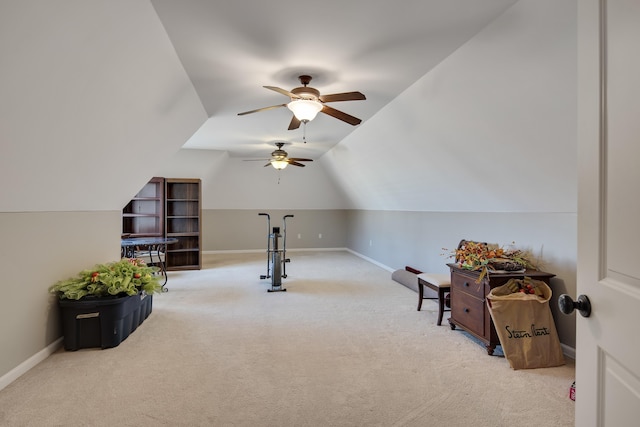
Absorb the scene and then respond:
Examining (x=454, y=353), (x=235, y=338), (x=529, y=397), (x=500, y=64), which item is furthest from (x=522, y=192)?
(x=235, y=338)

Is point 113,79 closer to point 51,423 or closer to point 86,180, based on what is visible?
point 86,180

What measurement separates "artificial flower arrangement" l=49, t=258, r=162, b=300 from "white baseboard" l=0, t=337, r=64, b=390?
1.33ft

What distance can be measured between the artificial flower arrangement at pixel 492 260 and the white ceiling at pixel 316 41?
174cm

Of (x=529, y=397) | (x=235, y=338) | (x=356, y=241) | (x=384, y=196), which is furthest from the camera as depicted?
(x=356, y=241)

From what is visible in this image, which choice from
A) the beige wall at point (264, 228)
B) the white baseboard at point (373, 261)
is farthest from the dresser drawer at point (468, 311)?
the beige wall at point (264, 228)

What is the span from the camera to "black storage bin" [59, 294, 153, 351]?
2848 mm

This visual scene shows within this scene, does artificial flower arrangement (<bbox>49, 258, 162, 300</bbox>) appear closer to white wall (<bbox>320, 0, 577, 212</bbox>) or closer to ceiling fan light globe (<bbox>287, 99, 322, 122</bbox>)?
ceiling fan light globe (<bbox>287, 99, 322, 122</bbox>)

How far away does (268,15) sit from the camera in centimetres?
222

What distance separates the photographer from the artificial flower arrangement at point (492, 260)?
9.52 ft

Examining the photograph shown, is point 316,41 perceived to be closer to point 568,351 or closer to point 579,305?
point 579,305

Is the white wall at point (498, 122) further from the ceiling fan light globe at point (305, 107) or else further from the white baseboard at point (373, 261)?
the white baseboard at point (373, 261)

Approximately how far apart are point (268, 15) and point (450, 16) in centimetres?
118

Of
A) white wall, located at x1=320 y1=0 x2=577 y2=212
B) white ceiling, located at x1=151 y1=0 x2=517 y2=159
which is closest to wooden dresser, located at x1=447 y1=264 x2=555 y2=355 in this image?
white wall, located at x1=320 y1=0 x2=577 y2=212

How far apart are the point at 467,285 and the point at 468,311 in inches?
9.2
